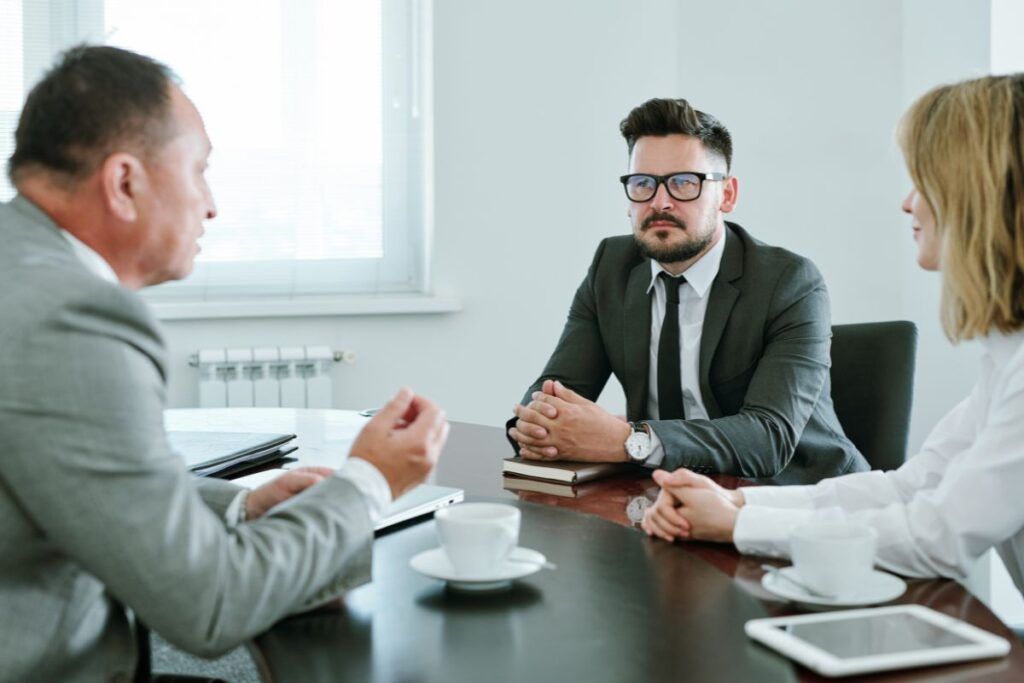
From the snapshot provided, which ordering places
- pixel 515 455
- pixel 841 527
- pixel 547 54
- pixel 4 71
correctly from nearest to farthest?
pixel 841 527 < pixel 515 455 < pixel 4 71 < pixel 547 54

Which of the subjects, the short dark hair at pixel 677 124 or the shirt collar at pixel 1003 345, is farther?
the short dark hair at pixel 677 124

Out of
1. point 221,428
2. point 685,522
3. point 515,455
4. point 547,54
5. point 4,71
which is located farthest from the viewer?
point 547,54

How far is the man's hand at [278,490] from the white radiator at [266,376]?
247cm

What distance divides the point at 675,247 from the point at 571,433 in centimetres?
70

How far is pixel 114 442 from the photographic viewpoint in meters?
0.99

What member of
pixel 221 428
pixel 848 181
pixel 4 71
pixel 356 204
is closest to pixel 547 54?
pixel 356 204

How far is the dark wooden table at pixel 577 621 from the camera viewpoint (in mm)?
964

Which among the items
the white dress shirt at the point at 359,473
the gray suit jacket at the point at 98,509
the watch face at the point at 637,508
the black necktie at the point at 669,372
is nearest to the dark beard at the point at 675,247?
the black necktie at the point at 669,372

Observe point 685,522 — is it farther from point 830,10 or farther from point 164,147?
point 830,10

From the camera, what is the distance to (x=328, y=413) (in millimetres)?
2512

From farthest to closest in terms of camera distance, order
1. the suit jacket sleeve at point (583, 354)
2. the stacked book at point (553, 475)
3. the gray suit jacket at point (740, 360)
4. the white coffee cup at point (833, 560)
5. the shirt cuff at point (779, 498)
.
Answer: the suit jacket sleeve at point (583, 354), the gray suit jacket at point (740, 360), the stacked book at point (553, 475), the shirt cuff at point (779, 498), the white coffee cup at point (833, 560)

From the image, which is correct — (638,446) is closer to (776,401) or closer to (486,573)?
(776,401)

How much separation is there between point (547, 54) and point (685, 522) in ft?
9.52

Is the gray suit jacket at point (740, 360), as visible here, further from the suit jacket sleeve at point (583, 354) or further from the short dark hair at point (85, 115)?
the short dark hair at point (85, 115)
